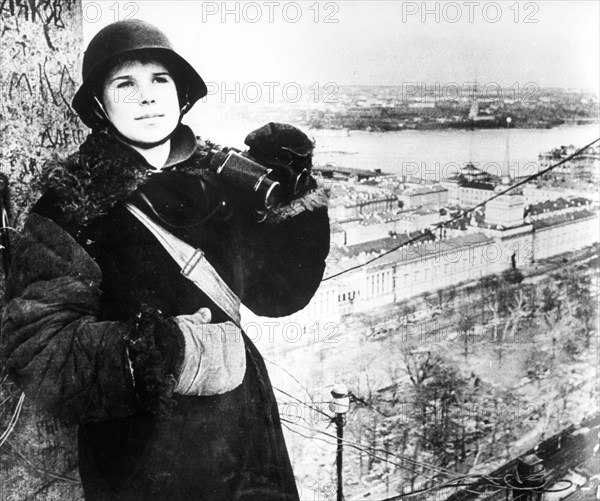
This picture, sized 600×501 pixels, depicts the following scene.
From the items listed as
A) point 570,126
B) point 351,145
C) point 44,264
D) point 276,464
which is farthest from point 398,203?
point 44,264

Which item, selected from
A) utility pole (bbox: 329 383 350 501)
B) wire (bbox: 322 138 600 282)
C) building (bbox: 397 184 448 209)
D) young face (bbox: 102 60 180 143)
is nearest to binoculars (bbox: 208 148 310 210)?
young face (bbox: 102 60 180 143)

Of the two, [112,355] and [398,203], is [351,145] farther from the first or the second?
[112,355]

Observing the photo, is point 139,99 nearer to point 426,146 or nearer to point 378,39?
point 378,39

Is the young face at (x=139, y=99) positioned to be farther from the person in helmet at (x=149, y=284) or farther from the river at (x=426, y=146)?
the river at (x=426, y=146)

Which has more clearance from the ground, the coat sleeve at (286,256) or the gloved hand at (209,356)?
the coat sleeve at (286,256)

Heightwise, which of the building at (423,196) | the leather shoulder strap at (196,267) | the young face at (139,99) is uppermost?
the young face at (139,99)

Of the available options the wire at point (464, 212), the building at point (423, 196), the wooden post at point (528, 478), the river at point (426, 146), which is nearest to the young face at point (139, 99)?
the river at point (426, 146)
